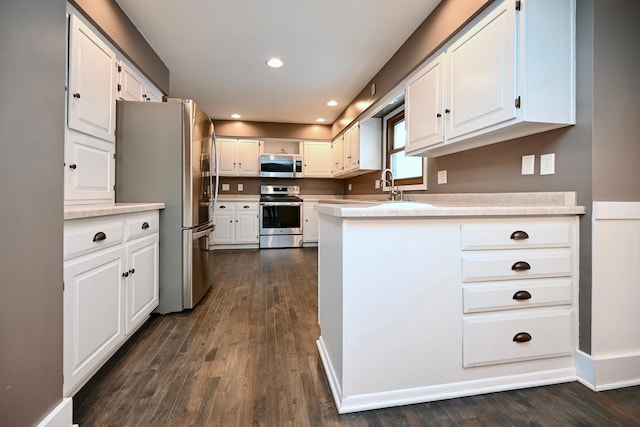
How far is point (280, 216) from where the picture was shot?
226 inches

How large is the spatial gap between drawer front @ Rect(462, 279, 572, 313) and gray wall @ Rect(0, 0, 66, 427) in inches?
63.9

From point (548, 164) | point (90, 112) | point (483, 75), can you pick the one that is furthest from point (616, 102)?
point (90, 112)

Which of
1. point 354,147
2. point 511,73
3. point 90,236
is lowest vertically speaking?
point 90,236

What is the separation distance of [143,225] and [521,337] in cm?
226

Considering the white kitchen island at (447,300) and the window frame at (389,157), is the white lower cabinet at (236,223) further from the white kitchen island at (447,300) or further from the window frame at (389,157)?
the white kitchen island at (447,300)

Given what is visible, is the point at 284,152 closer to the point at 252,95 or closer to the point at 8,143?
the point at 252,95

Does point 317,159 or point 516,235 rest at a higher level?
point 317,159

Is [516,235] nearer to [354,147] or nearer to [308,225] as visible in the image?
[354,147]

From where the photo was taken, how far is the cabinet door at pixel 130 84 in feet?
7.72

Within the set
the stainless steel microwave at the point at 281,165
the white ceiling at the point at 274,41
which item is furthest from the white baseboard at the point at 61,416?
Answer: the stainless steel microwave at the point at 281,165

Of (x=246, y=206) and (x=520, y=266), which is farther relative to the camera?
(x=246, y=206)

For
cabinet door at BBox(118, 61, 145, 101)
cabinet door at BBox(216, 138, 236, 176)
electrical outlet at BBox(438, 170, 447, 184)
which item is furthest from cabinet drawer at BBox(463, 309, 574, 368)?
cabinet door at BBox(216, 138, 236, 176)

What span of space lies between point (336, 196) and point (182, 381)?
16.8 feet

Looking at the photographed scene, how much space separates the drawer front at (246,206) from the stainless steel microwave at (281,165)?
61cm
